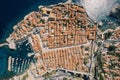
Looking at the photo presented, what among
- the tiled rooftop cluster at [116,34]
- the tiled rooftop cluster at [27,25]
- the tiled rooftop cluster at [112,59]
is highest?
the tiled rooftop cluster at [27,25]

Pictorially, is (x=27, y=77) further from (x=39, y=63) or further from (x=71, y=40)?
(x=71, y=40)

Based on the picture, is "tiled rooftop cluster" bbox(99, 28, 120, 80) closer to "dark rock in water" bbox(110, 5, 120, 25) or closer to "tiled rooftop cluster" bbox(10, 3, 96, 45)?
"dark rock in water" bbox(110, 5, 120, 25)

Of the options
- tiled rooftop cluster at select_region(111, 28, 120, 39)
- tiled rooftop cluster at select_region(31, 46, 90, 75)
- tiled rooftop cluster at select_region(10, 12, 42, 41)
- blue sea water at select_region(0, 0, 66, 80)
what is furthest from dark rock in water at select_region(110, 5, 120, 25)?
tiled rooftop cluster at select_region(10, 12, 42, 41)

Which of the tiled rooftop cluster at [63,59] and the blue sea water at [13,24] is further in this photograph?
the blue sea water at [13,24]

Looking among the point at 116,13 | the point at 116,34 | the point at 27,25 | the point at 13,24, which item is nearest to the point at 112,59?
the point at 116,34

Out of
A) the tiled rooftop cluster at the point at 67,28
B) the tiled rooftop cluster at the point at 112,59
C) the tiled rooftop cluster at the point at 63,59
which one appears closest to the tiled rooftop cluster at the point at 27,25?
the tiled rooftop cluster at the point at 67,28

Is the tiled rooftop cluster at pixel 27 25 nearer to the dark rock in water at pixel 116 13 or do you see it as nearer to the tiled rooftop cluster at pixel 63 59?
the tiled rooftop cluster at pixel 63 59

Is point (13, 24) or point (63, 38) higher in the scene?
point (13, 24)

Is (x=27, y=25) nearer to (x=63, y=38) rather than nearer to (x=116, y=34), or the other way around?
(x=63, y=38)

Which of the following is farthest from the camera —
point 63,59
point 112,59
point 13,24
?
point 13,24
